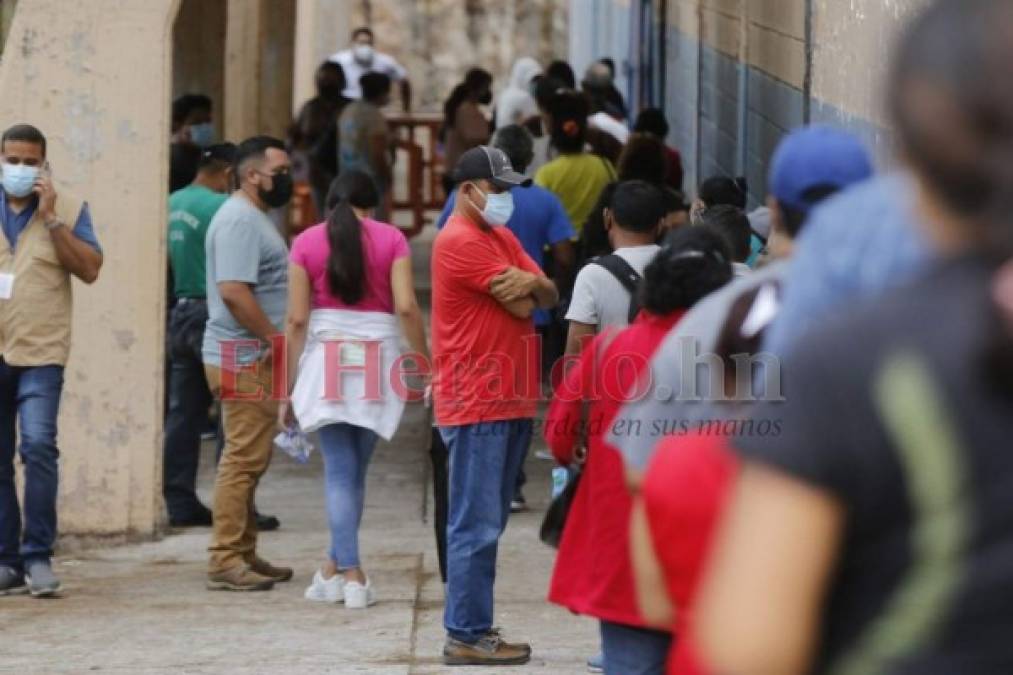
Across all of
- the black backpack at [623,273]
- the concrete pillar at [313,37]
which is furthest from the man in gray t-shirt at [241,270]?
the concrete pillar at [313,37]

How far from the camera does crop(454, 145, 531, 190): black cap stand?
6.90 meters

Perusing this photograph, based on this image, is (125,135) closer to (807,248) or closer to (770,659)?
(807,248)

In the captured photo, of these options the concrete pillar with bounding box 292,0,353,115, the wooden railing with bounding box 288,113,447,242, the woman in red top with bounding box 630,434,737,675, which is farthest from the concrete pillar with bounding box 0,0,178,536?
the wooden railing with bounding box 288,113,447,242

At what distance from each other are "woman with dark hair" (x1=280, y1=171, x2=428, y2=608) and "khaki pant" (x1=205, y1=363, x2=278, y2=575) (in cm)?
48

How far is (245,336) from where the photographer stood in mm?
8070

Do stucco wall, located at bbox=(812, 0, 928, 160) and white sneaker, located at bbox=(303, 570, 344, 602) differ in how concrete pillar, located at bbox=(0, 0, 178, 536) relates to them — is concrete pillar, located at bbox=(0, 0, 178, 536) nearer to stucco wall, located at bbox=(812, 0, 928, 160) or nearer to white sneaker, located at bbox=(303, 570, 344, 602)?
white sneaker, located at bbox=(303, 570, 344, 602)

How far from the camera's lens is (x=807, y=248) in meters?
2.92

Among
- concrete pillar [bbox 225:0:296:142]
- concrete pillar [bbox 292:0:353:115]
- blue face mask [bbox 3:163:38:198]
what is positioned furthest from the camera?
concrete pillar [bbox 292:0:353:115]

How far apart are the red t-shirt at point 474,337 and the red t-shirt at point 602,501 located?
1654mm

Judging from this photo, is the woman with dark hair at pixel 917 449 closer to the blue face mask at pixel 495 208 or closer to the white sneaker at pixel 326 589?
the blue face mask at pixel 495 208

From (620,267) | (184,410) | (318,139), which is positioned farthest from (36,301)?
(318,139)

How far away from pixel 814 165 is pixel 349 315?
4.13 metres

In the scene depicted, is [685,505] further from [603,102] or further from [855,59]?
[603,102]

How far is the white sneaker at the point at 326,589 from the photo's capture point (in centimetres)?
790
